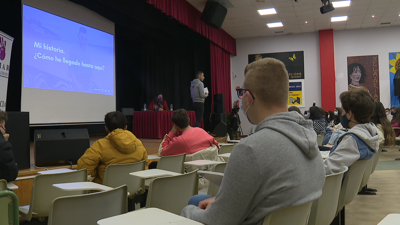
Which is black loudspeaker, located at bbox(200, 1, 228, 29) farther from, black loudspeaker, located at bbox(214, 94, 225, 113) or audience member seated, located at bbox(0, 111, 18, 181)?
audience member seated, located at bbox(0, 111, 18, 181)

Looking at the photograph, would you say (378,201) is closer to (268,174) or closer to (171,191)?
(171,191)

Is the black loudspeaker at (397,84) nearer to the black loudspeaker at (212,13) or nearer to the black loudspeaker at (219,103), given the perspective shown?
the black loudspeaker at (219,103)

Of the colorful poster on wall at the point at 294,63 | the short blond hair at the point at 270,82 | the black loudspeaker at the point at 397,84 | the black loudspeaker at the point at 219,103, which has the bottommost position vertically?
the short blond hair at the point at 270,82

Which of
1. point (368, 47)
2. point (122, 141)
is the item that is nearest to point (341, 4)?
point (368, 47)

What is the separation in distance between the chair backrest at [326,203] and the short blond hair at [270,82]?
0.63 metres

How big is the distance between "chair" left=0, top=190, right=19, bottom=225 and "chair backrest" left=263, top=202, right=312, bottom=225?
92cm

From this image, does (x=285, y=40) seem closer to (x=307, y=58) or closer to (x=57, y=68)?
(x=307, y=58)

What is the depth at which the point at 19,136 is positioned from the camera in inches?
124

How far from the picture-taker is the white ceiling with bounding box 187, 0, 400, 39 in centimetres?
766

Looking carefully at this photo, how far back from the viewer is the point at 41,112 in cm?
540

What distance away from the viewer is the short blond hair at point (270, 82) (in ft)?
3.54

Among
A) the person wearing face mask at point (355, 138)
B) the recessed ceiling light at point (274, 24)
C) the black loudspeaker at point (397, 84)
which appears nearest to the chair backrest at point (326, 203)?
the person wearing face mask at point (355, 138)

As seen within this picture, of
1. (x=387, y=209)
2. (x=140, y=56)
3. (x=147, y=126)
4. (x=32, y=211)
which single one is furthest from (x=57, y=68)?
(x=387, y=209)

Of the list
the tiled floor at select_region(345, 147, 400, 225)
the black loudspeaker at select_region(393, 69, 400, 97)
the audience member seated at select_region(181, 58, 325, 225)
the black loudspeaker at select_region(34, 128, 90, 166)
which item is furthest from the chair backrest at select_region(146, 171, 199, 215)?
the black loudspeaker at select_region(393, 69, 400, 97)
